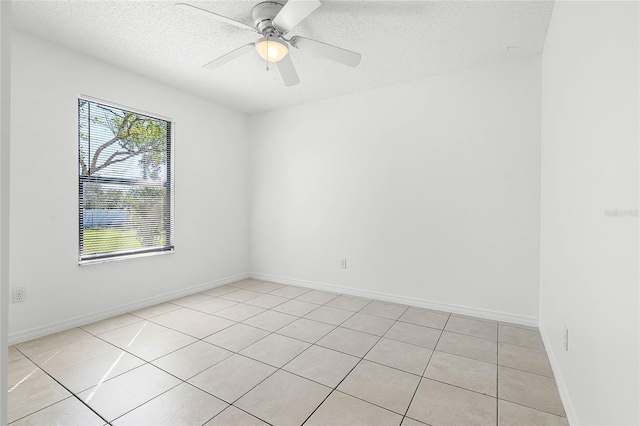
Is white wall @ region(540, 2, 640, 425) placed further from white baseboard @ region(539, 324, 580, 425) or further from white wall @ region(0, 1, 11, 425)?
white wall @ region(0, 1, 11, 425)

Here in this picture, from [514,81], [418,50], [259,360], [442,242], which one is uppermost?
[418,50]

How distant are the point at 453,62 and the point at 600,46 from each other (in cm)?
189

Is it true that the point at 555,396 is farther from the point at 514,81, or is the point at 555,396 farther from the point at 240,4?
the point at 240,4

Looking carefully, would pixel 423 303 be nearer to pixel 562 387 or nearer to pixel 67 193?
pixel 562 387

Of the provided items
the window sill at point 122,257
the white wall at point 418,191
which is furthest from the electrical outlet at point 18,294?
the white wall at point 418,191

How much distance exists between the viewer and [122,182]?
3.19 meters

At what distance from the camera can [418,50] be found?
2738 millimetres

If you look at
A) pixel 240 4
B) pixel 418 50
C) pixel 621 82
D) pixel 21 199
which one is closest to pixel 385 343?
pixel 621 82

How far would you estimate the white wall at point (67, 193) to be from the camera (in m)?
2.48

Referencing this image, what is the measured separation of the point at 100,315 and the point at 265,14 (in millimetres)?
3114

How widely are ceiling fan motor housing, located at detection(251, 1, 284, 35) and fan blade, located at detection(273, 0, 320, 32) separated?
0.51ft

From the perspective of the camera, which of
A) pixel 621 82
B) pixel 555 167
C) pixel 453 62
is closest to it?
pixel 621 82

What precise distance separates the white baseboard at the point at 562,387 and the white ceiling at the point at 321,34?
2.46m

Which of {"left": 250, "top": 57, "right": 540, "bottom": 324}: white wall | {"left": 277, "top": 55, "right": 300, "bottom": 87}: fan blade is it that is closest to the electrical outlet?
{"left": 250, "top": 57, "right": 540, "bottom": 324}: white wall
